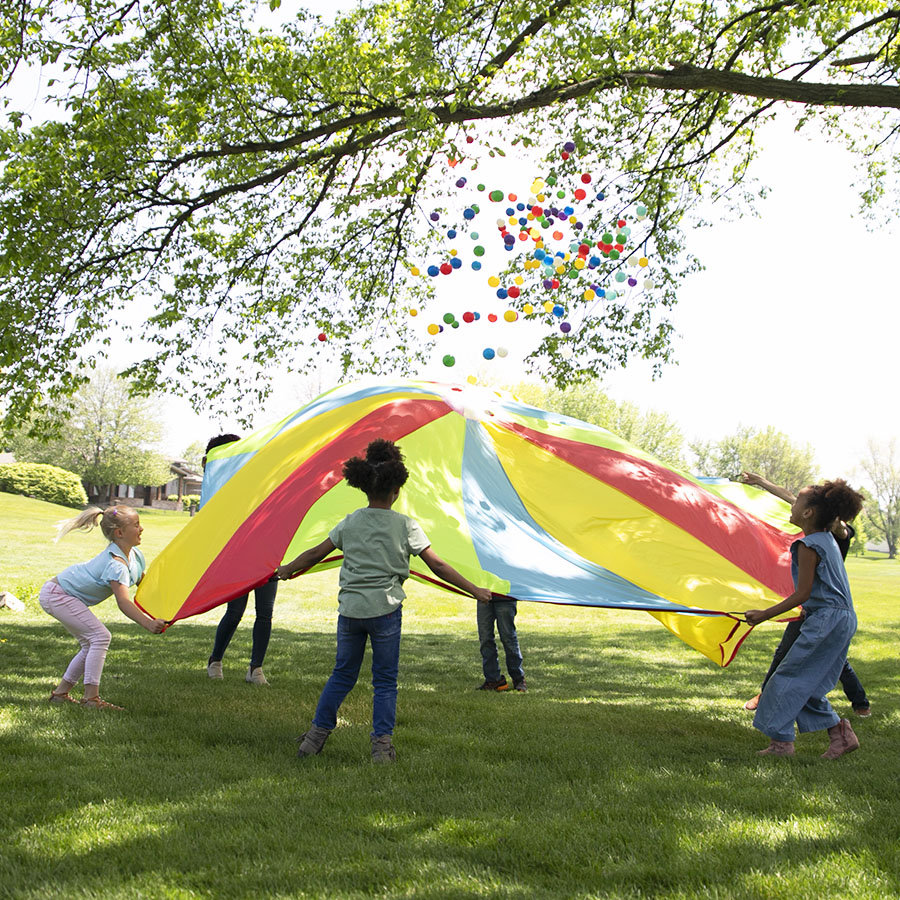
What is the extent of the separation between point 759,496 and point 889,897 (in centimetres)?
403

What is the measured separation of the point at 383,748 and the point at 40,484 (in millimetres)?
36735

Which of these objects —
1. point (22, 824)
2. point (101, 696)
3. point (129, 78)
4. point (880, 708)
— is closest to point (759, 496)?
point (880, 708)

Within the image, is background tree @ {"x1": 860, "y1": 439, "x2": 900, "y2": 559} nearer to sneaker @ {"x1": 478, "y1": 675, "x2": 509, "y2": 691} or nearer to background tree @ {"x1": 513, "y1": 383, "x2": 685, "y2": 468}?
background tree @ {"x1": 513, "y1": 383, "x2": 685, "y2": 468}

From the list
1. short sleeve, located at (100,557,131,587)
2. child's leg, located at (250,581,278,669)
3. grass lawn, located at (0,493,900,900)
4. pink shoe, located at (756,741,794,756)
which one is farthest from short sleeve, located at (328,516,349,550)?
pink shoe, located at (756,741,794,756)

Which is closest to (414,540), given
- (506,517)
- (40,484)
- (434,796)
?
(434,796)

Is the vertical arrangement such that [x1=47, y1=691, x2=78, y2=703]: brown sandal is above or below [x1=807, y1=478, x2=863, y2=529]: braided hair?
below

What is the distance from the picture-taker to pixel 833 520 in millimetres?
4211

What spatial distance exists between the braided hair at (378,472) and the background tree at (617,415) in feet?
128

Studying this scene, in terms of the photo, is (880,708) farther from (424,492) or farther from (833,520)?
(424,492)

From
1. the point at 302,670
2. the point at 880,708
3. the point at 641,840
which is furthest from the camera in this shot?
the point at 302,670

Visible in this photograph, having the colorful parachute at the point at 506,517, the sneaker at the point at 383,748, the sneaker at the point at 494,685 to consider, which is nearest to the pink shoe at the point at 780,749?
the colorful parachute at the point at 506,517

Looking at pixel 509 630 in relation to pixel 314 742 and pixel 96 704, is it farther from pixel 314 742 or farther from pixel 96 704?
pixel 96 704

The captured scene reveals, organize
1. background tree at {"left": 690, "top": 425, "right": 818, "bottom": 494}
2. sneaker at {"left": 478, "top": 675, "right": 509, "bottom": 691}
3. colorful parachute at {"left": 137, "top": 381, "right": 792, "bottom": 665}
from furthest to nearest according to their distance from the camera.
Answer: background tree at {"left": 690, "top": 425, "right": 818, "bottom": 494}, sneaker at {"left": 478, "top": 675, "right": 509, "bottom": 691}, colorful parachute at {"left": 137, "top": 381, "right": 792, "bottom": 665}

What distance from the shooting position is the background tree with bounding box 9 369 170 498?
44094 millimetres
